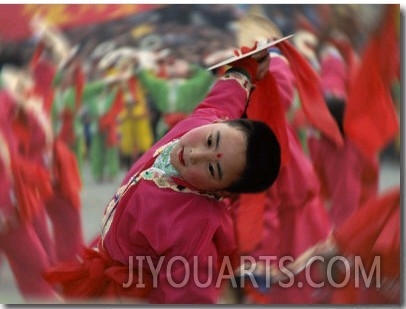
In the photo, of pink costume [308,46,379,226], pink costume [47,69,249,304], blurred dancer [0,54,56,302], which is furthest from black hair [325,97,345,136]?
blurred dancer [0,54,56,302]

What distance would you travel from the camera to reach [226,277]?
1011 millimetres

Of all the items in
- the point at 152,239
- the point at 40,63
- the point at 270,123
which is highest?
the point at 40,63

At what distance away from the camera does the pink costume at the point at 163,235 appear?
0.90m

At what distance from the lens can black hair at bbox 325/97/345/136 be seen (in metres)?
1.02

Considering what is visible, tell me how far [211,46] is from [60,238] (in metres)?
0.39

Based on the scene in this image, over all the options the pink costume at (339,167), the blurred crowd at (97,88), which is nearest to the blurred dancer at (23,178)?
the blurred crowd at (97,88)

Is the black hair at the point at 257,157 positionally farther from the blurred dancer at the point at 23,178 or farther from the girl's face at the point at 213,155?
the blurred dancer at the point at 23,178

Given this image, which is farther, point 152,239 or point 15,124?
point 15,124

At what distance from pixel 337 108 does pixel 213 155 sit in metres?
0.28

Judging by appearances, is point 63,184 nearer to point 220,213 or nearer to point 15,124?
point 15,124

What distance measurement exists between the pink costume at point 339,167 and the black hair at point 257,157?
18cm

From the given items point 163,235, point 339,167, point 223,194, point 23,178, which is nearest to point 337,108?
point 339,167

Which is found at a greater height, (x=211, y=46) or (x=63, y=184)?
(x=211, y=46)

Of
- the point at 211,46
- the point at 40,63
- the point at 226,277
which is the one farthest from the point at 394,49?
the point at 40,63
